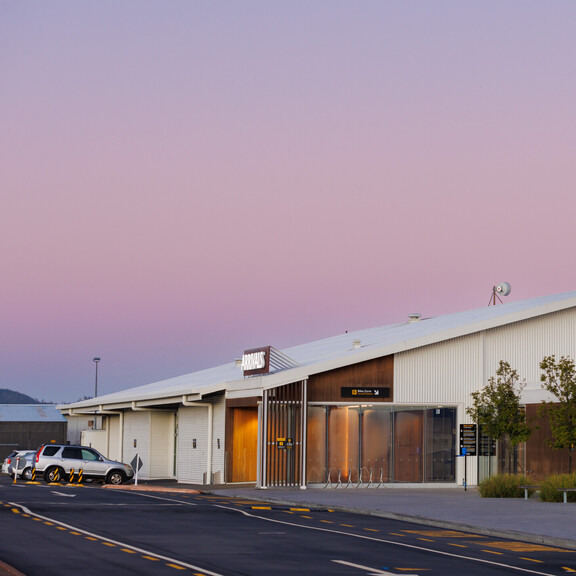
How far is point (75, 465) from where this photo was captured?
140ft

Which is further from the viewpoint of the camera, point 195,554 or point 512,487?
point 512,487

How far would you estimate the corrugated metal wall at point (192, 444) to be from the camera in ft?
142

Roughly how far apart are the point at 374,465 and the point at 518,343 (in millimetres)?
7282

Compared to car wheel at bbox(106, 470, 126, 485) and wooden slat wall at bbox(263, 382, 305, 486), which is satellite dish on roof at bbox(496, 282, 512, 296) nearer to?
wooden slat wall at bbox(263, 382, 305, 486)

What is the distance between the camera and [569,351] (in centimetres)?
4153

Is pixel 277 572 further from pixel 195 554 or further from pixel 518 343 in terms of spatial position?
pixel 518 343

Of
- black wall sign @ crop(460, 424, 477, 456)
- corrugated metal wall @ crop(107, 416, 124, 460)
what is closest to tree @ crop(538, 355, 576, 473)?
black wall sign @ crop(460, 424, 477, 456)

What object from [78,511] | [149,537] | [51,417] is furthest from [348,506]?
[51,417]

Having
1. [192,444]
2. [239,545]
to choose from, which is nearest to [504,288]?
[192,444]

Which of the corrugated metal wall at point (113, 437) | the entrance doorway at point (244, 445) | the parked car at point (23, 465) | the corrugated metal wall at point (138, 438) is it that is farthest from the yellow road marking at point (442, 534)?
→ the corrugated metal wall at point (113, 437)

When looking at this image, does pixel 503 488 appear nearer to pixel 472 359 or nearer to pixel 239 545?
pixel 472 359

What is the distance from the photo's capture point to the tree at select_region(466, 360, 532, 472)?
3653cm

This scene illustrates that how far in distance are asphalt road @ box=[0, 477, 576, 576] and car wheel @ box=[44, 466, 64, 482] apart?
15.4m

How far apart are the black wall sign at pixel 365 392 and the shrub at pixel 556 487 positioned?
9.13m
